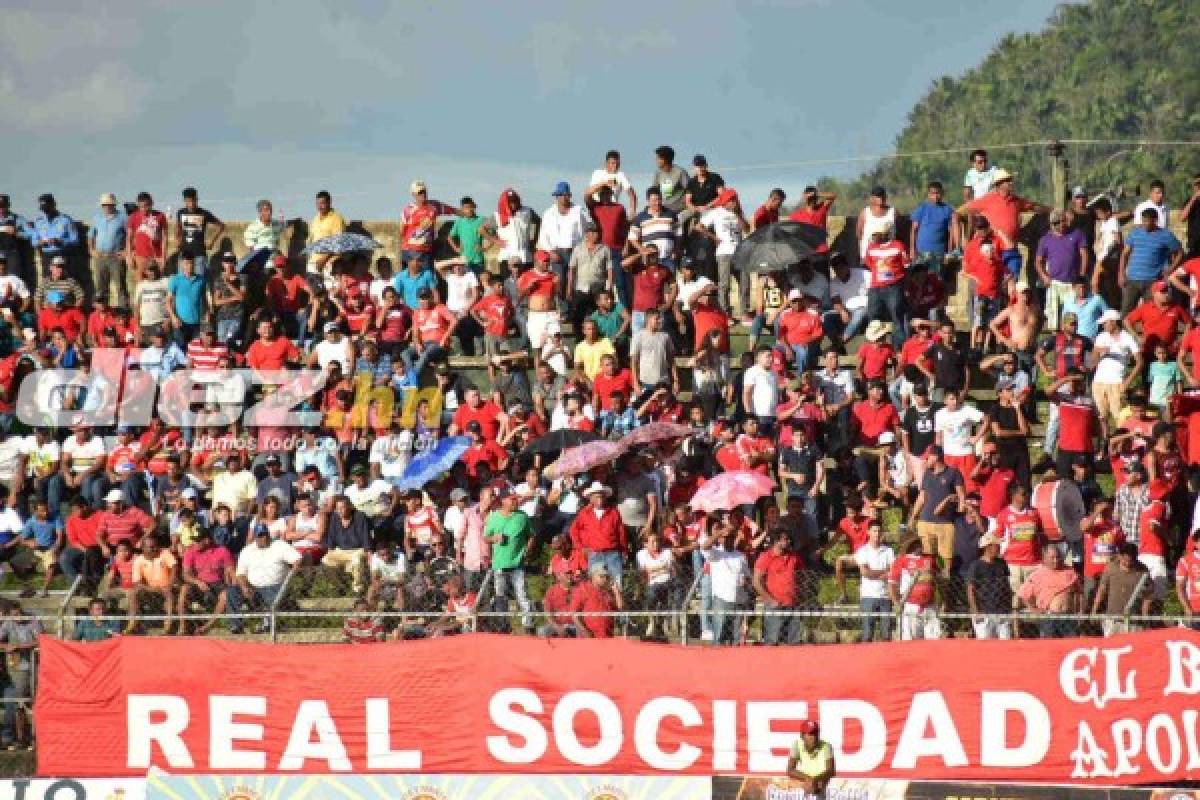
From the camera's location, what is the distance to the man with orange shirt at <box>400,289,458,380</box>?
27938mm

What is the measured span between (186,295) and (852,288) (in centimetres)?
848

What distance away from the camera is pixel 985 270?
88.5 feet

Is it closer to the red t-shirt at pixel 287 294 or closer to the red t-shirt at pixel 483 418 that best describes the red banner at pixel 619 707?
the red t-shirt at pixel 483 418

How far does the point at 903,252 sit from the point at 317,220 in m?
8.21

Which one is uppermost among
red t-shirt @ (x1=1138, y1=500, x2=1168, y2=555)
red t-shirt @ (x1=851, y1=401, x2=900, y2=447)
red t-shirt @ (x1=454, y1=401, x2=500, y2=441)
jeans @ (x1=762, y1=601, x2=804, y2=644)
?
red t-shirt @ (x1=454, y1=401, x2=500, y2=441)

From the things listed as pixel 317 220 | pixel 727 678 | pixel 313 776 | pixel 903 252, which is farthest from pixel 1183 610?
pixel 317 220

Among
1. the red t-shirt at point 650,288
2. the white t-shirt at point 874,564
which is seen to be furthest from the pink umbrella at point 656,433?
the white t-shirt at point 874,564

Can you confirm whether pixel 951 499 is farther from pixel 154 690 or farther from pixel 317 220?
pixel 317 220

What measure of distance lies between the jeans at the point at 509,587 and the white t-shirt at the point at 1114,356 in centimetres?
692

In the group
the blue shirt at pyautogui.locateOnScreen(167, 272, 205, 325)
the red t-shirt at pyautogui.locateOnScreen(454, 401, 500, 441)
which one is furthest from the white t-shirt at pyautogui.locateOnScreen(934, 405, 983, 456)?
the blue shirt at pyautogui.locateOnScreen(167, 272, 205, 325)

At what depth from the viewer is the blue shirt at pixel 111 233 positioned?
31.1 metres

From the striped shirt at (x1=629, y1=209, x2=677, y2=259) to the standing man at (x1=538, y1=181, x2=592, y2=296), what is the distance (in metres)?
0.68

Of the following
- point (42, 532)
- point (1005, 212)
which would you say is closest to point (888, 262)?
point (1005, 212)

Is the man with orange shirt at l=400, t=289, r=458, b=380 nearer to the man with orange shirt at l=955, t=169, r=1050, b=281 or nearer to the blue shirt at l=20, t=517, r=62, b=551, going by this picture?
the blue shirt at l=20, t=517, r=62, b=551
